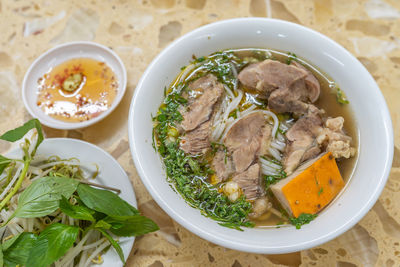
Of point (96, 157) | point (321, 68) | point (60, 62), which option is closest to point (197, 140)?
point (96, 157)

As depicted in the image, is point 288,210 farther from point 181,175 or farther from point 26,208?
point 26,208

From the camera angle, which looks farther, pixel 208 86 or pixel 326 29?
pixel 326 29

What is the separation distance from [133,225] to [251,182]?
0.67 metres

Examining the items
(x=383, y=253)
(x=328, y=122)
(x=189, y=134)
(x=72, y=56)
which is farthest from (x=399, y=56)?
(x=72, y=56)

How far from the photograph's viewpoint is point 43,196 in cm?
176

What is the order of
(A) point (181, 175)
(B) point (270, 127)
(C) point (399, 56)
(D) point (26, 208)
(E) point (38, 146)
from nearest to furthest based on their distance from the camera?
(D) point (26, 208) < (A) point (181, 175) < (B) point (270, 127) < (E) point (38, 146) < (C) point (399, 56)

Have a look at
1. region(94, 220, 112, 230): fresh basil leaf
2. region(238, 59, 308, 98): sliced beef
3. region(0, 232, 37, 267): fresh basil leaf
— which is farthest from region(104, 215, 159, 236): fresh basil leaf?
region(238, 59, 308, 98): sliced beef

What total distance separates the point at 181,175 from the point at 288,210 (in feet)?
1.92

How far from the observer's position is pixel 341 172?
6.21 feet

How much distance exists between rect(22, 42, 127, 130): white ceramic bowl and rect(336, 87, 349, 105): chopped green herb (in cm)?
134

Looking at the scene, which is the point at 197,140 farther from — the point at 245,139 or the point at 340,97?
the point at 340,97

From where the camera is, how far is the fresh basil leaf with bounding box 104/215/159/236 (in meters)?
1.85

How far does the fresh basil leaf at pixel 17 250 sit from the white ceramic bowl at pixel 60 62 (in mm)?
773

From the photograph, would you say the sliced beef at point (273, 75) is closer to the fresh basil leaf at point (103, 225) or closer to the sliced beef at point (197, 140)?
the sliced beef at point (197, 140)
